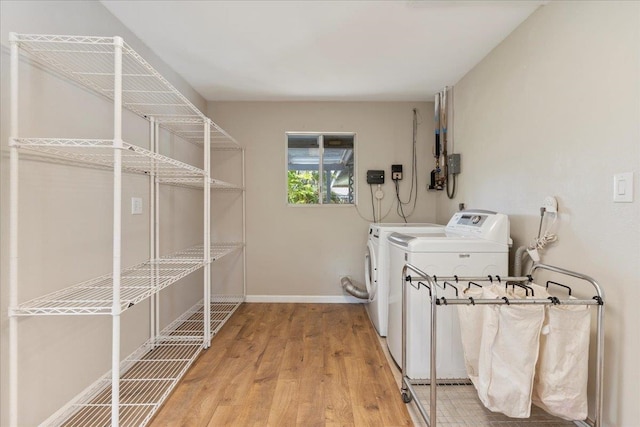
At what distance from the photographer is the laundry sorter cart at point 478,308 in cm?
129

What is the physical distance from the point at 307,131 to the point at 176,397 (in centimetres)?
276

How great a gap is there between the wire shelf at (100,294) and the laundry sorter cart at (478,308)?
136 cm

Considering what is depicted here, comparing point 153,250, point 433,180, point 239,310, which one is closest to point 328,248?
point 239,310

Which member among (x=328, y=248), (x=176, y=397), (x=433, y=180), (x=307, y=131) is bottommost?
Answer: (x=176, y=397)

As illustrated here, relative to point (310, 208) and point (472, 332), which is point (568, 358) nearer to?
point (472, 332)

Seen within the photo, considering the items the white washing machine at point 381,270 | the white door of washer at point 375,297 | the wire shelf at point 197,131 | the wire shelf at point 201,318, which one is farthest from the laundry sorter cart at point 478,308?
the wire shelf at point 197,131

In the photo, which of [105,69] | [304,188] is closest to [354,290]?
[304,188]

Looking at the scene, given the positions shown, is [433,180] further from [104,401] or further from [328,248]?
[104,401]

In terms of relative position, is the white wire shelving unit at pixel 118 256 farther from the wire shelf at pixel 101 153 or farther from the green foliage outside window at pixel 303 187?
the green foliage outside window at pixel 303 187

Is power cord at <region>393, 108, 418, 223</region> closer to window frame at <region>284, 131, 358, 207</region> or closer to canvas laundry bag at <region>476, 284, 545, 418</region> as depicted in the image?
window frame at <region>284, 131, 358, 207</region>

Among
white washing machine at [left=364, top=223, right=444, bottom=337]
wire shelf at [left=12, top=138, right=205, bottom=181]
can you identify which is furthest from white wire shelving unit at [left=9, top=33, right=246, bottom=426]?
white washing machine at [left=364, top=223, right=444, bottom=337]

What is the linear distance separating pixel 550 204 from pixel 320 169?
2.34 meters

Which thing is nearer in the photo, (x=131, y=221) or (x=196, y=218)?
(x=131, y=221)

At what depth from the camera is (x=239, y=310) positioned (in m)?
3.27
